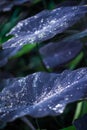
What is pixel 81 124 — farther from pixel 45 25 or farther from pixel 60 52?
pixel 60 52

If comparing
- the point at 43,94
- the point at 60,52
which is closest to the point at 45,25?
the point at 43,94

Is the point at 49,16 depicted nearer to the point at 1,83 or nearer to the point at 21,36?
the point at 21,36

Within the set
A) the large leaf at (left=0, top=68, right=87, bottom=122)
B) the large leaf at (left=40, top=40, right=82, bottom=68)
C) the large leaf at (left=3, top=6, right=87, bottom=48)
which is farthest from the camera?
the large leaf at (left=40, top=40, right=82, bottom=68)

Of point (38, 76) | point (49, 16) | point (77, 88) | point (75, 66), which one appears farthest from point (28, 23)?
point (75, 66)

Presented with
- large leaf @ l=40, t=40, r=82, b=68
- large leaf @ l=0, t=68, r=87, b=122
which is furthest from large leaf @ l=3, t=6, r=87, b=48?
large leaf @ l=40, t=40, r=82, b=68

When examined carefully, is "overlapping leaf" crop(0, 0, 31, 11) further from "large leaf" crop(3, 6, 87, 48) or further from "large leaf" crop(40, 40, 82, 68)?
"large leaf" crop(3, 6, 87, 48)

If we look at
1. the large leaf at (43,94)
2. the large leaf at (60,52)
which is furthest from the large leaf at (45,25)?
the large leaf at (60,52)

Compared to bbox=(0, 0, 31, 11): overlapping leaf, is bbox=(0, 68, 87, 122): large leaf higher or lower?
higher
